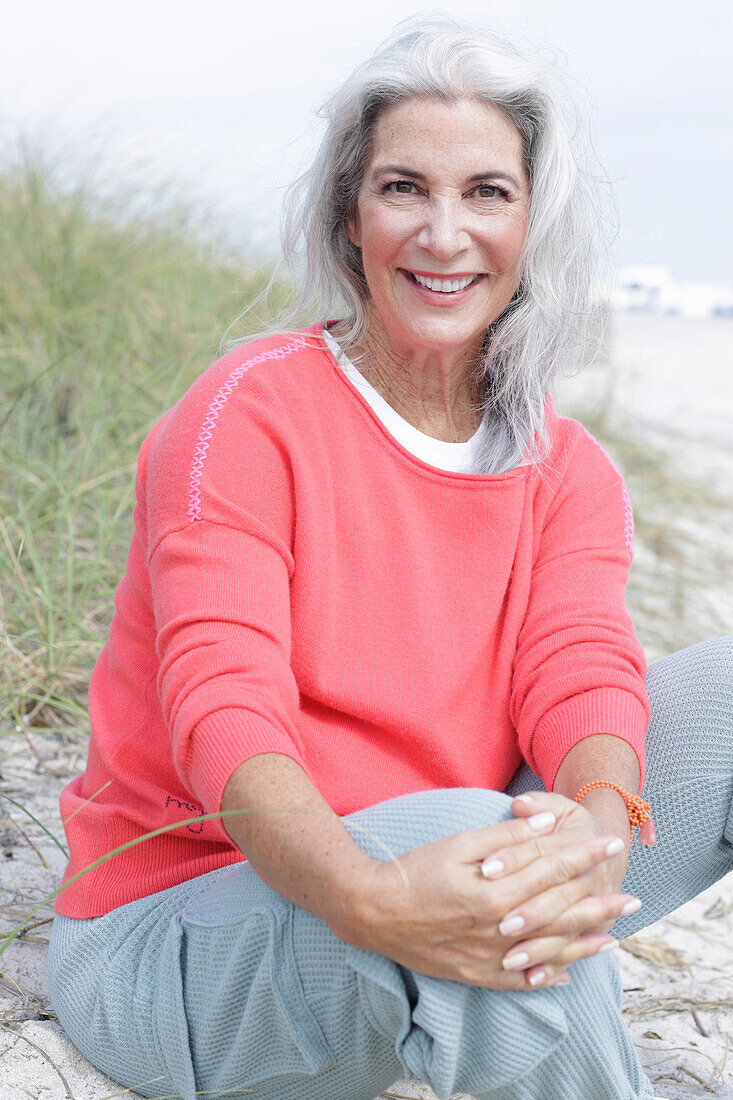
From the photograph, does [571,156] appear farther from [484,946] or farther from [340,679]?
[484,946]

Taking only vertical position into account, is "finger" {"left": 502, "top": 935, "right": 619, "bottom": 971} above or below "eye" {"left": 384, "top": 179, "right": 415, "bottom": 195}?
below

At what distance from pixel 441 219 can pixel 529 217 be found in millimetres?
188

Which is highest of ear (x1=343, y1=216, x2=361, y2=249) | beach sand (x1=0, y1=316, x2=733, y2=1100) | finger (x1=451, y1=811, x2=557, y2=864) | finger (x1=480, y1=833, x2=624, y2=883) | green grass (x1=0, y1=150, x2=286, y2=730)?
ear (x1=343, y1=216, x2=361, y2=249)

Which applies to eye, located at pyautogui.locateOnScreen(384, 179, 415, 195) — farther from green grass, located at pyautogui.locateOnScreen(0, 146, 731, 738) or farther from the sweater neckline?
green grass, located at pyautogui.locateOnScreen(0, 146, 731, 738)

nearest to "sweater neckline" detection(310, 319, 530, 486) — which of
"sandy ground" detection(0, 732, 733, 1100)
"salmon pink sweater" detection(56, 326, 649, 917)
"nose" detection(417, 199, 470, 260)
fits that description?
"salmon pink sweater" detection(56, 326, 649, 917)

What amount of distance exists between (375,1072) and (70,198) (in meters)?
4.11

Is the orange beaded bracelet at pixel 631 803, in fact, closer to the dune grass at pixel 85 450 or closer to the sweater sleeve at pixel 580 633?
the sweater sleeve at pixel 580 633

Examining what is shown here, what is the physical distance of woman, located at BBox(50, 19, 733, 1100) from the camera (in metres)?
1.30

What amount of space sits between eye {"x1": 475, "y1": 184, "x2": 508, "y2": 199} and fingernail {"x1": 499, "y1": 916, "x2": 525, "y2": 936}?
3.54 ft

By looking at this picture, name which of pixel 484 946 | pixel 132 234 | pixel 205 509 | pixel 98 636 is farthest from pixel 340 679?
pixel 132 234

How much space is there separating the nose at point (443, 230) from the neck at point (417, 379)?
174mm

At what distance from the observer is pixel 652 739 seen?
1.76 metres

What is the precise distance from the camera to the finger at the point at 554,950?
1.24m

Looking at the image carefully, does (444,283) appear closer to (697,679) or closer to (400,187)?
(400,187)
